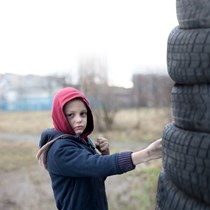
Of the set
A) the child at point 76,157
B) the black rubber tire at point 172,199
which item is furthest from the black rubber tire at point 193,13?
the black rubber tire at point 172,199

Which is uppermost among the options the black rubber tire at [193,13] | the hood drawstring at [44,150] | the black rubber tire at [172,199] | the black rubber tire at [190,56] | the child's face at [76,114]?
the black rubber tire at [193,13]

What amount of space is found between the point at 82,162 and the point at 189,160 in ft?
1.63

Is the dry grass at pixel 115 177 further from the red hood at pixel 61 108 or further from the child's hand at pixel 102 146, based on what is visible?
the red hood at pixel 61 108

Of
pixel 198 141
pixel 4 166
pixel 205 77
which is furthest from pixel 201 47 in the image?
Result: pixel 4 166

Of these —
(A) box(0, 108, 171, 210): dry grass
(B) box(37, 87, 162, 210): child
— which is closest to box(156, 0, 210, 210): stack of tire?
(B) box(37, 87, 162, 210): child

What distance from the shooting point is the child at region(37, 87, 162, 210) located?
2127 millimetres

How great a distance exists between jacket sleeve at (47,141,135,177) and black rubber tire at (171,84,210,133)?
0.30 m

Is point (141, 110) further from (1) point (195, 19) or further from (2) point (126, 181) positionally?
(1) point (195, 19)

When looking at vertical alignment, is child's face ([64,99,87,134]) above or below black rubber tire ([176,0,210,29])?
below

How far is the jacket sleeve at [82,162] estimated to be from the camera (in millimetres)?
2109

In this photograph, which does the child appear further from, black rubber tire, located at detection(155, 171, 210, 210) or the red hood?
black rubber tire, located at detection(155, 171, 210, 210)

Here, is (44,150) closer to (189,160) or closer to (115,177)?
(189,160)

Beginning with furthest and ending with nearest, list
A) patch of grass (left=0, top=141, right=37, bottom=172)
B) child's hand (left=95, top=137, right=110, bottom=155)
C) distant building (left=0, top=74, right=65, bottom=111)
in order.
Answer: distant building (left=0, top=74, right=65, bottom=111)
patch of grass (left=0, top=141, right=37, bottom=172)
child's hand (left=95, top=137, right=110, bottom=155)

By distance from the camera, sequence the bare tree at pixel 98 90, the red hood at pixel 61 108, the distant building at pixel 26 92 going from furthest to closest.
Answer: the distant building at pixel 26 92 → the bare tree at pixel 98 90 → the red hood at pixel 61 108
